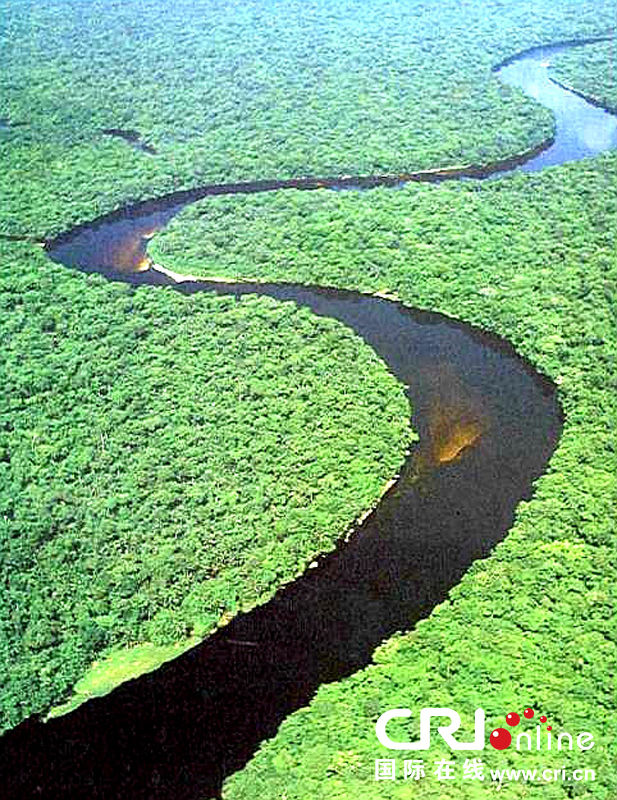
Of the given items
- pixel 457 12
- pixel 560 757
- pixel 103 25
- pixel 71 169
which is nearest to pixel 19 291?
pixel 71 169

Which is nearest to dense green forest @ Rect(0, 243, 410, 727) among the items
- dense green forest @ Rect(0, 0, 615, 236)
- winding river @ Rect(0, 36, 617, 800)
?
winding river @ Rect(0, 36, 617, 800)

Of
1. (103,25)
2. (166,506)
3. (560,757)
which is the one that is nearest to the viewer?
(560,757)

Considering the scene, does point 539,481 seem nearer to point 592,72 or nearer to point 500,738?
point 500,738

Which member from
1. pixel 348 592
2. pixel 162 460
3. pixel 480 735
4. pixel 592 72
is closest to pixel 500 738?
pixel 480 735

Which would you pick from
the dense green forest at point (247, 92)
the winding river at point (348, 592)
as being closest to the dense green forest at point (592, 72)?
the dense green forest at point (247, 92)

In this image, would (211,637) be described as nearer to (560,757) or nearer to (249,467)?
(249,467)

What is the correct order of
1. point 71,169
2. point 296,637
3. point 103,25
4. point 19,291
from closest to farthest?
point 296,637, point 19,291, point 71,169, point 103,25

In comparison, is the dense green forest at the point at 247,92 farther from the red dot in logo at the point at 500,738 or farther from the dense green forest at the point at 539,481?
the red dot in logo at the point at 500,738
